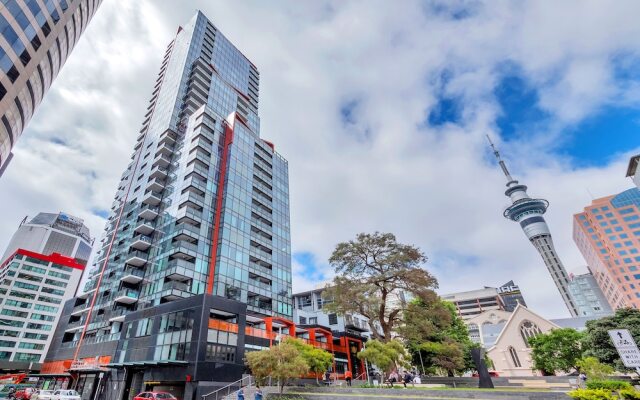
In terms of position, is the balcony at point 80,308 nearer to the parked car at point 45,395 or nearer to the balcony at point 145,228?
the balcony at point 145,228

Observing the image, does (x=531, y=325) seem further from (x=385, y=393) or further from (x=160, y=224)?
(x=160, y=224)

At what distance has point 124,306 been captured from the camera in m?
46.9

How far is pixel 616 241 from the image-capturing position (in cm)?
11069

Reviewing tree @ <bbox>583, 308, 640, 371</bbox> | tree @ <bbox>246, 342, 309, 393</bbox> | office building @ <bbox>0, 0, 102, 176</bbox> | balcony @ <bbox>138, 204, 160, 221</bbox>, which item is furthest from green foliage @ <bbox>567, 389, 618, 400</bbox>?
balcony @ <bbox>138, 204, 160, 221</bbox>

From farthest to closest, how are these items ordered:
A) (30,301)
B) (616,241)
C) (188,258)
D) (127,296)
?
(616,241) < (30,301) < (188,258) < (127,296)

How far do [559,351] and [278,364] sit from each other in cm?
4626

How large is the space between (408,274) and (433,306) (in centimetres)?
455

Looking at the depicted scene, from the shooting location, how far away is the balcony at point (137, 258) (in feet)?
157

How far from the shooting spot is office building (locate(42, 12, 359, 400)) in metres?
33.6

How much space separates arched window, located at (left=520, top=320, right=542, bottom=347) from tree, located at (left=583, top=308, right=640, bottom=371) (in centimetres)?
2599

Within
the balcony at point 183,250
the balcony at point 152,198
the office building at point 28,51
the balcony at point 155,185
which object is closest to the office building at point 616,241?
the balcony at point 183,250

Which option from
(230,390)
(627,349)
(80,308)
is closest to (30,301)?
(80,308)

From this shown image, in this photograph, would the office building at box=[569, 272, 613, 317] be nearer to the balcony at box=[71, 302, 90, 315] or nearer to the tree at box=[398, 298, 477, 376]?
the tree at box=[398, 298, 477, 376]

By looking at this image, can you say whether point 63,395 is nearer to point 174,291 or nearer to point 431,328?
point 174,291
